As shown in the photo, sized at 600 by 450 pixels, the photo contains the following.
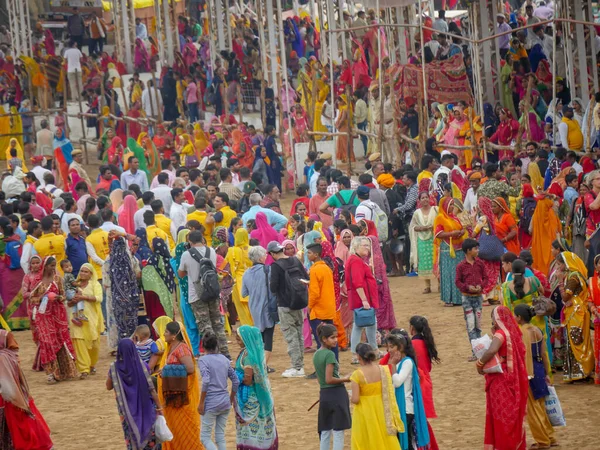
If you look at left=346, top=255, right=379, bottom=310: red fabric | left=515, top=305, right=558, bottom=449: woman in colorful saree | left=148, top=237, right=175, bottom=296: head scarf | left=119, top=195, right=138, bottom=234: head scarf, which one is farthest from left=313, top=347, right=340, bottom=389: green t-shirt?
left=119, top=195, right=138, bottom=234: head scarf

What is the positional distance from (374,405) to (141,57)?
2602 cm

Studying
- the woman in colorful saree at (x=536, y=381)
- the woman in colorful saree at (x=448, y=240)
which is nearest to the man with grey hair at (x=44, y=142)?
the woman in colorful saree at (x=448, y=240)

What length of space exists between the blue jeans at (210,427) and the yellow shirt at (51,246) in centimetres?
565

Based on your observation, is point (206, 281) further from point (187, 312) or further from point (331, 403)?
point (331, 403)

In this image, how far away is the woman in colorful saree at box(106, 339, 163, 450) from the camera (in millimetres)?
9688

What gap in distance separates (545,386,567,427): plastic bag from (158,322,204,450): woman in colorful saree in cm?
266

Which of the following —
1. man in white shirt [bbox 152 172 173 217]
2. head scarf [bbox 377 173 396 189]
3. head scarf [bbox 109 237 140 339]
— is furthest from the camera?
man in white shirt [bbox 152 172 173 217]

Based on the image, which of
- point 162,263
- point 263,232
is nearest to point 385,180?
point 263,232

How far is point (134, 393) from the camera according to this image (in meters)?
9.71

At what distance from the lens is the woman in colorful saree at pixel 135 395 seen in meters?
9.69

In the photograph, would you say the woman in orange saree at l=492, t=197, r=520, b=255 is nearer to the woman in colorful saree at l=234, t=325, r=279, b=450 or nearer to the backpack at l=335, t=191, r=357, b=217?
the backpack at l=335, t=191, r=357, b=217

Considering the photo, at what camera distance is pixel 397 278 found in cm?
1823

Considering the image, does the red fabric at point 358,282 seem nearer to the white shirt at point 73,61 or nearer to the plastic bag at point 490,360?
the plastic bag at point 490,360

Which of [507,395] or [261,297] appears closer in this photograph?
[507,395]
